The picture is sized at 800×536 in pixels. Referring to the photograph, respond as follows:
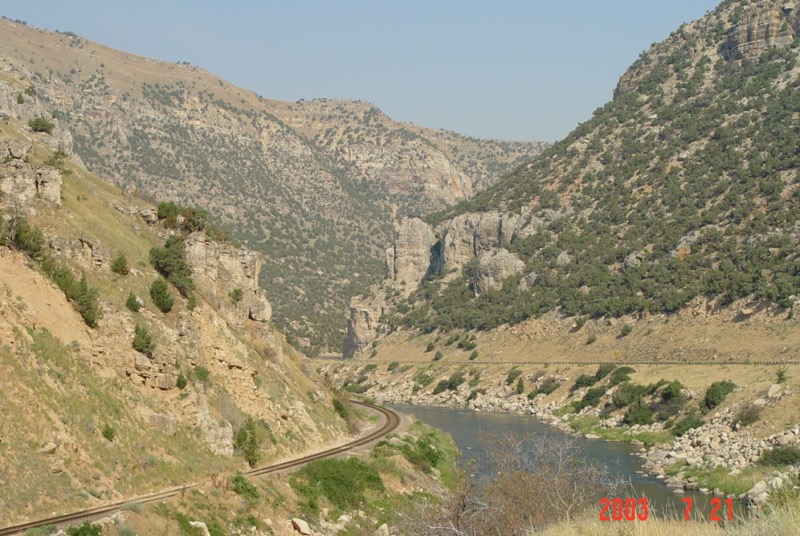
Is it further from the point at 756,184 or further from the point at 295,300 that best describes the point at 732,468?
the point at 295,300

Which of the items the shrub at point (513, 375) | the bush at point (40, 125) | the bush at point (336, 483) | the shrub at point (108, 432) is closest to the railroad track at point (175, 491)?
the bush at point (336, 483)

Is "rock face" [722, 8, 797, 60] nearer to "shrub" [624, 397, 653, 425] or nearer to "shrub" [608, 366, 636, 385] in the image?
"shrub" [608, 366, 636, 385]

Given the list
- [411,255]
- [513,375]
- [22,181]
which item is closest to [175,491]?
[22,181]

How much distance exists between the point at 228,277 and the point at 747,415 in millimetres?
32255

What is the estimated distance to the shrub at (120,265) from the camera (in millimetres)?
34625

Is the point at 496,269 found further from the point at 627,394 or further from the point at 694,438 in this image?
the point at 694,438

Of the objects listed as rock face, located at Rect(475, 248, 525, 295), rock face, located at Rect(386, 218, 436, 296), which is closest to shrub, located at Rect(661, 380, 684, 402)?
rock face, located at Rect(475, 248, 525, 295)

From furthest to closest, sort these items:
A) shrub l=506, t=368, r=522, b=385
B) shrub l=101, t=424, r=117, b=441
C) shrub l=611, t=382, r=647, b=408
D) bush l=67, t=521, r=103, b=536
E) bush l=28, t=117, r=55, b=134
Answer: shrub l=506, t=368, r=522, b=385, shrub l=611, t=382, r=647, b=408, bush l=28, t=117, r=55, b=134, shrub l=101, t=424, r=117, b=441, bush l=67, t=521, r=103, b=536

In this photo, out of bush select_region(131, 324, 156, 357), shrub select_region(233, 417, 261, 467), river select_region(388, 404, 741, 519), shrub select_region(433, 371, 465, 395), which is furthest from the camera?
shrub select_region(433, 371, 465, 395)

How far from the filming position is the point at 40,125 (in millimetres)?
47125

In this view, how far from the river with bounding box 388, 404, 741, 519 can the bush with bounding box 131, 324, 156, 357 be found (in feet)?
50.6

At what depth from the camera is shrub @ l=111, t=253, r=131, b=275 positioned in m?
34.6

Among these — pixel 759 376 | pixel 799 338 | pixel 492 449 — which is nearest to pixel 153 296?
pixel 492 449

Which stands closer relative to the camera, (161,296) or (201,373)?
(201,373)
